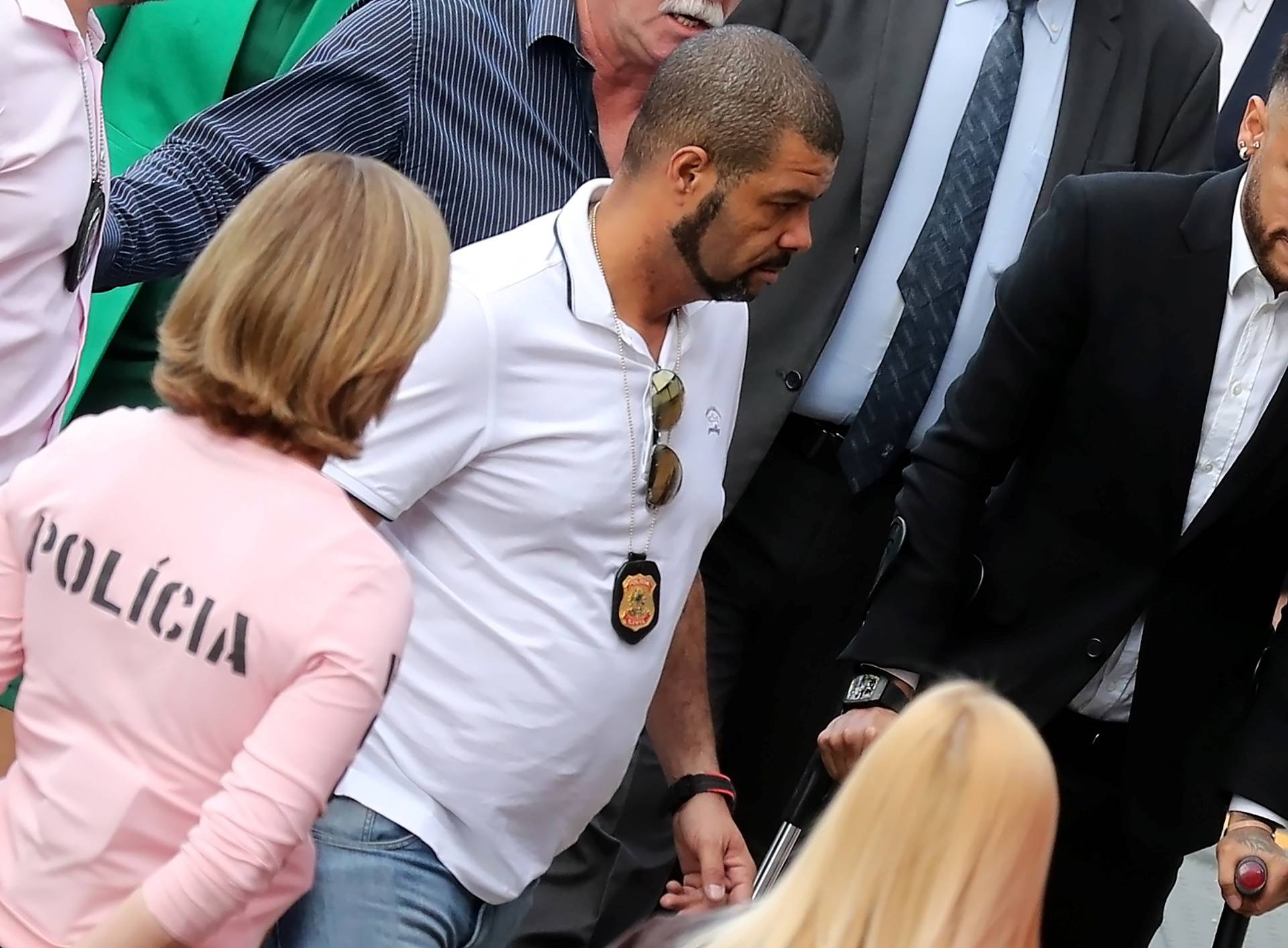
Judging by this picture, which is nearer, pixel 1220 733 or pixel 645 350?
pixel 645 350

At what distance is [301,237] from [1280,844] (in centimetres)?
151

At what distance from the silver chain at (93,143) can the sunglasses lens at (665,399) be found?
2.63 feet

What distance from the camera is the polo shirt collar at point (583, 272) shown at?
1830mm

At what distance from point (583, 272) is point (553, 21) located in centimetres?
76

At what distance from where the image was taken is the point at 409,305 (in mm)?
1439

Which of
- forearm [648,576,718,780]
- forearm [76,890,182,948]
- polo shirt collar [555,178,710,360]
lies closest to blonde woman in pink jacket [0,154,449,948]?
forearm [76,890,182,948]

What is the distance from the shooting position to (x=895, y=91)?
108 inches

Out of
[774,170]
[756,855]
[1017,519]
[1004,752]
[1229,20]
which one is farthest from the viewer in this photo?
[1229,20]

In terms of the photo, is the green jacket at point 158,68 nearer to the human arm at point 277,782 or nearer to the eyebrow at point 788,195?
the eyebrow at point 788,195

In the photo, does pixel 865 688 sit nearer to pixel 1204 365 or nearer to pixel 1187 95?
pixel 1204 365

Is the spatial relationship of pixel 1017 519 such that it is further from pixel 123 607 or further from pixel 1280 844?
pixel 123 607

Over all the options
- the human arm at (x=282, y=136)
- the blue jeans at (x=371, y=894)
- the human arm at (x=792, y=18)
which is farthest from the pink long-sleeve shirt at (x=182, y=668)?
the human arm at (x=792, y=18)

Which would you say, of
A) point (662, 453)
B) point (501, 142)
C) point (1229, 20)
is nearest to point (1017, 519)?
point (662, 453)

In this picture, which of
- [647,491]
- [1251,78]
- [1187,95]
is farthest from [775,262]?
[1251,78]
